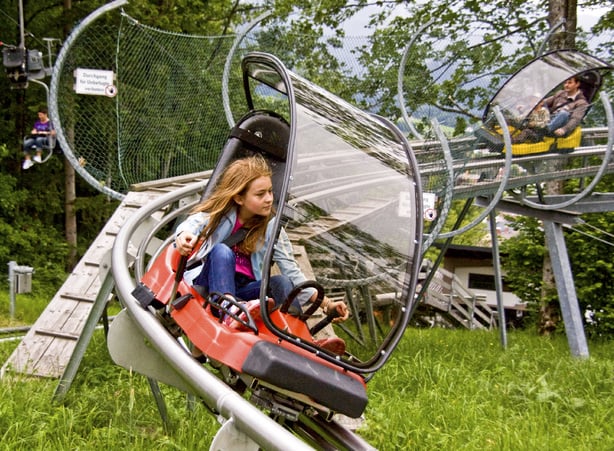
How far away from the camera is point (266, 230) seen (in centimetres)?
305

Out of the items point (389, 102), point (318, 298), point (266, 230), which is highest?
point (389, 102)

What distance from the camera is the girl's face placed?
2986 millimetres

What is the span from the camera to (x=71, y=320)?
16.2ft

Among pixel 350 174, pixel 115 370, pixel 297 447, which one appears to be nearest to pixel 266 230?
pixel 350 174

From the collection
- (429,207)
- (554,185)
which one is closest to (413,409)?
(429,207)

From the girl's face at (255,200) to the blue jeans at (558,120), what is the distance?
14.6 feet

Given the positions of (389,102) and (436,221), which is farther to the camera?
(389,102)

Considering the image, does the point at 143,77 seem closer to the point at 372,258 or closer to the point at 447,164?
the point at 447,164

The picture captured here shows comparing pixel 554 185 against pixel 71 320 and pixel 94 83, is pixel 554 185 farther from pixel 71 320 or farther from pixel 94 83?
pixel 71 320

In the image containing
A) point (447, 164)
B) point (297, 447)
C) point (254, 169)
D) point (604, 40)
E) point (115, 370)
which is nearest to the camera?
point (297, 447)

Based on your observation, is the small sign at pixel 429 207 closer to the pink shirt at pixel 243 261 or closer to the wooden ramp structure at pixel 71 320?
the wooden ramp structure at pixel 71 320

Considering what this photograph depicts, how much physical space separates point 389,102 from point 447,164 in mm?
3752

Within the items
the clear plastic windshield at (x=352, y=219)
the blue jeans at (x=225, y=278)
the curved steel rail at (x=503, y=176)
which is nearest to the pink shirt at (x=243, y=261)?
the blue jeans at (x=225, y=278)

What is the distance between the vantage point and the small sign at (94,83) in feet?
27.6
